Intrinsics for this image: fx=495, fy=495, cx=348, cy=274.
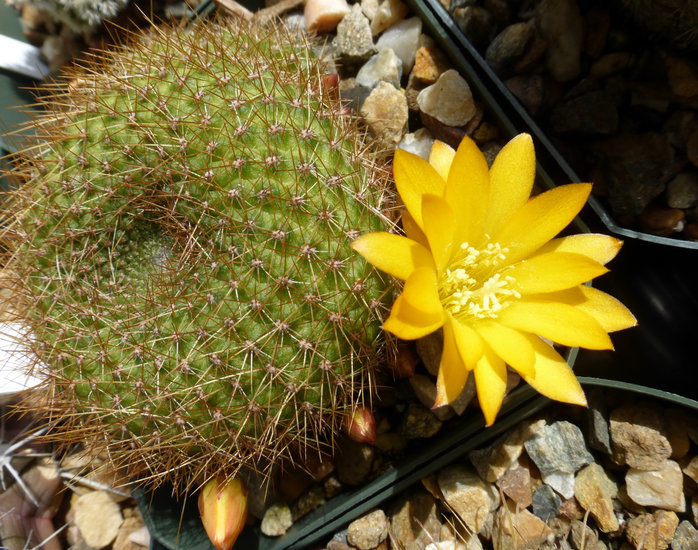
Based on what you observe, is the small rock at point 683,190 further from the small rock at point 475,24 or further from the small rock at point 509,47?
the small rock at point 475,24

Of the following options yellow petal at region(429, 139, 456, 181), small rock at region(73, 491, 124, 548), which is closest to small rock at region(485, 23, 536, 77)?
yellow petal at region(429, 139, 456, 181)

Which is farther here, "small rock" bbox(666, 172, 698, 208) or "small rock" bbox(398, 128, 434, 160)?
"small rock" bbox(398, 128, 434, 160)

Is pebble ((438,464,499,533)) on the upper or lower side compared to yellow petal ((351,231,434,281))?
lower

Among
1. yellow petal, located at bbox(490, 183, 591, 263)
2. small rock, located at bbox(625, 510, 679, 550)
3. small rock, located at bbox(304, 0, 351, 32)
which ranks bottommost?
small rock, located at bbox(625, 510, 679, 550)

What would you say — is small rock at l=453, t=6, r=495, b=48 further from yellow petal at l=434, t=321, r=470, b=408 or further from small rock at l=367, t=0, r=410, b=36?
yellow petal at l=434, t=321, r=470, b=408

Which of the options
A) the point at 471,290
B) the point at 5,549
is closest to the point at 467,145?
the point at 471,290

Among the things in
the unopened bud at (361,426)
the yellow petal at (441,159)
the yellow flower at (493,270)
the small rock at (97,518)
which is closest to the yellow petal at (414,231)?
the yellow flower at (493,270)
